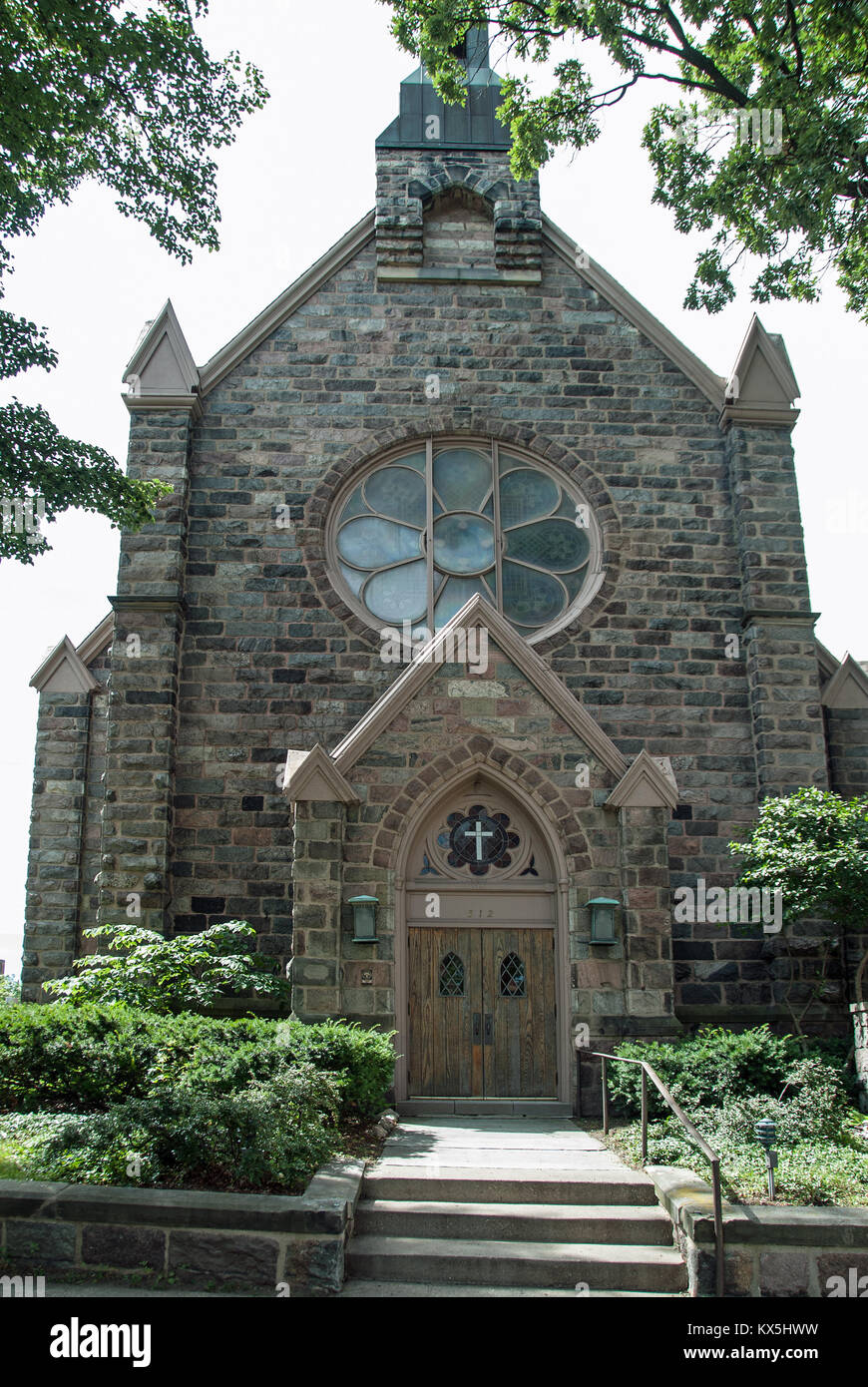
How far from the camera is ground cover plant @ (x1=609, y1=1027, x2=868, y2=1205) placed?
7230 millimetres

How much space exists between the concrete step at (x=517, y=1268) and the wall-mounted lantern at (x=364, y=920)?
3.56 m

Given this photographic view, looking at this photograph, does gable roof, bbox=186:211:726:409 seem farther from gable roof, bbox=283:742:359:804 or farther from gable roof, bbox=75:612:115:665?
gable roof, bbox=283:742:359:804

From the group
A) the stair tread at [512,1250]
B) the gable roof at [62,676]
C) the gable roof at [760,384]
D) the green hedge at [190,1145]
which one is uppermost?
the gable roof at [760,384]

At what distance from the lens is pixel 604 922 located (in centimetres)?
1012

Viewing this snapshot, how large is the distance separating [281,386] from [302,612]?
2901 millimetres

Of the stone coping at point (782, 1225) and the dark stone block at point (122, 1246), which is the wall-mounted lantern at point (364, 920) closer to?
the dark stone block at point (122, 1246)

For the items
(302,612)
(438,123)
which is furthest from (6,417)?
(438,123)

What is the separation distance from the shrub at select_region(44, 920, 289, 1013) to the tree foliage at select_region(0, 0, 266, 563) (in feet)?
12.1

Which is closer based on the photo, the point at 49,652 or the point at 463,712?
the point at 463,712

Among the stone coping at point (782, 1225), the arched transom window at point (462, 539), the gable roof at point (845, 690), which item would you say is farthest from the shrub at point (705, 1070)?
the arched transom window at point (462, 539)

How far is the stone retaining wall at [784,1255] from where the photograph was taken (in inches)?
246

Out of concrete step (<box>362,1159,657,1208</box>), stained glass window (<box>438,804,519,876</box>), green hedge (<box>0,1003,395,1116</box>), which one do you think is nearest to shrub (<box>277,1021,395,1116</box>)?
green hedge (<box>0,1003,395,1116</box>)

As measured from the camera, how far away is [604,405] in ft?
44.1
